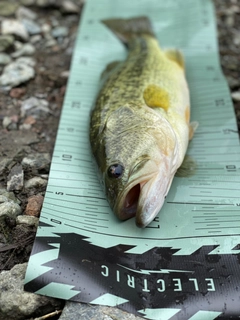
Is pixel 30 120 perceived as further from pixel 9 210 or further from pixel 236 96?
pixel 236 96

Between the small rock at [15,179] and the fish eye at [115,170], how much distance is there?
0.90m

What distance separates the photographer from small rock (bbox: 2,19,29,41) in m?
5.45

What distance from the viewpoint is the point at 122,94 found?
13.0 feet

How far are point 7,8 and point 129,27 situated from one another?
75.8 inches

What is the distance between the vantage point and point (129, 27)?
5.59 m

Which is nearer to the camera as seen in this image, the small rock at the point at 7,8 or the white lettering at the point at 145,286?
the white lettering at the point at 145,286

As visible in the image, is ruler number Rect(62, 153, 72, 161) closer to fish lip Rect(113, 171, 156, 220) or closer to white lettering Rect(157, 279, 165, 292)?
fish lip Rect(113, 171, 156, 220)

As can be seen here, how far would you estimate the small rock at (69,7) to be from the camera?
610 cm

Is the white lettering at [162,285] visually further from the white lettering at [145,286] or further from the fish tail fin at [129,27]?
the fish tail fin at [129,27]

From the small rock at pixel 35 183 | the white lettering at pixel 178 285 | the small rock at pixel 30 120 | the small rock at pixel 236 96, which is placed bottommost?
the small rock at pixel 30 120

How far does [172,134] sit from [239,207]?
33.6 inches

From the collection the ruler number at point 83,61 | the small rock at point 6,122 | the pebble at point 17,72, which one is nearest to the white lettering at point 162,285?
the small rock at point 6,122

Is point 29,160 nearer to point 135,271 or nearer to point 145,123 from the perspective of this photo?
point 145,123

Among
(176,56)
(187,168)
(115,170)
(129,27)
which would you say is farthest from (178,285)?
(129,27)
